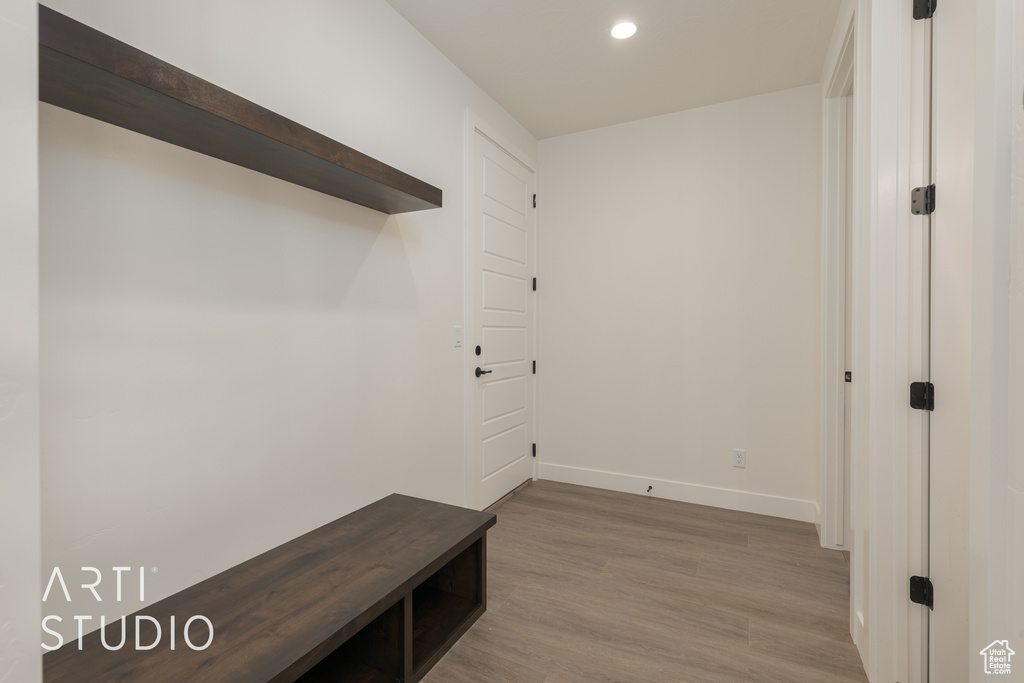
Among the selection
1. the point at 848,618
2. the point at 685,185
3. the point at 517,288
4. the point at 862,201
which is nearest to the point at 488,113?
the point at 517,288

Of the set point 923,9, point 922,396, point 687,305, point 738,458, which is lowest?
point 738,458

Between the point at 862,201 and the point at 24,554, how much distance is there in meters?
2.40

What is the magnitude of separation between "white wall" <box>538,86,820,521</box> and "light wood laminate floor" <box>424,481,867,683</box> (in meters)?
0.46

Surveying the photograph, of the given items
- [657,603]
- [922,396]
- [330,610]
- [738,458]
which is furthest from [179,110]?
[738,458]

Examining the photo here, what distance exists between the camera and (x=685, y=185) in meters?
3.28

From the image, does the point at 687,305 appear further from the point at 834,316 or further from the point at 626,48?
the point at 626,48

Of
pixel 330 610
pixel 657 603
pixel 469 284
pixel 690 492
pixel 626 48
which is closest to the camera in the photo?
pixel 330 610

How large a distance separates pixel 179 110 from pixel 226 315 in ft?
1.97

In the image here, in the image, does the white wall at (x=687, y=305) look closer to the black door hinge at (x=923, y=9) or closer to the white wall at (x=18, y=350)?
the black door hinge at (x=923, y=9)

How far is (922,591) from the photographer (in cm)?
147

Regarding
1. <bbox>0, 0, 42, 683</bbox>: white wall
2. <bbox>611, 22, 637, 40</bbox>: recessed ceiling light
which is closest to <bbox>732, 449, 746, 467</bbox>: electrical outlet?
<bbox>611, 22, 637, 40</bbox>: recessed ceiling light

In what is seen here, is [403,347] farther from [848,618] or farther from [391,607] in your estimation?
[848,618]

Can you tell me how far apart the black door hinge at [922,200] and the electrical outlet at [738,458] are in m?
2.02

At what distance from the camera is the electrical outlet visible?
312cm
